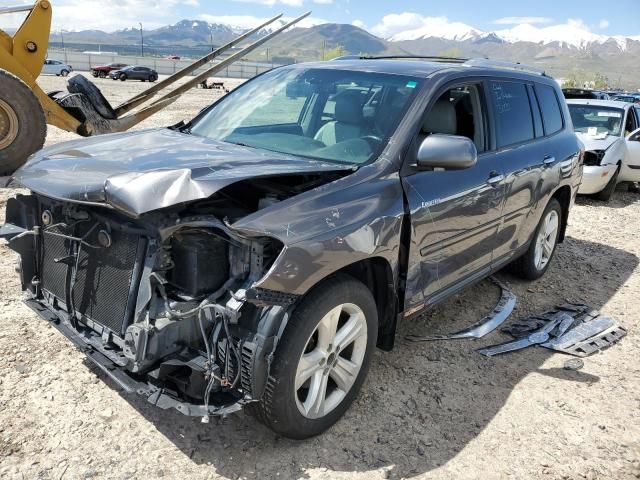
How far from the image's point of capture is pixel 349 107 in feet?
11.9

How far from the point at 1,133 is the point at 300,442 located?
7.43 metres

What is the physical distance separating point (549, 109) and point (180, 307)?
160 inches

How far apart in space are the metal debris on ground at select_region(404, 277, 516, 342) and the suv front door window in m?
0.51

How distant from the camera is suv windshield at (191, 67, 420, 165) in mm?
3365

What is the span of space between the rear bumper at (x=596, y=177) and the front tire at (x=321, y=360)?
7.58 m

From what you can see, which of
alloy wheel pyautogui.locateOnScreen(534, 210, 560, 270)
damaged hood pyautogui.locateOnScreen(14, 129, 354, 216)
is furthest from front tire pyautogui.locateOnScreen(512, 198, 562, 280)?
damaged hood pyautogui.locateOnScreen(14, 129, 354, 216)

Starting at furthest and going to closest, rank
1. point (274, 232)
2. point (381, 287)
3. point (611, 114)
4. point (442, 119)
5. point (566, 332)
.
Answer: point (611, 114), point (566, 332), point (442, 119), point (381, 287), point (274, 232)

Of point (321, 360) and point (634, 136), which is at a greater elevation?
point (634, 136)

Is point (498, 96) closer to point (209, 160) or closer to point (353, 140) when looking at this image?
point (353, 140)

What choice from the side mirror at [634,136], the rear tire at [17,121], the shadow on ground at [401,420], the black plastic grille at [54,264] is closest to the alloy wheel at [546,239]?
the shadow on ground at [401,420]

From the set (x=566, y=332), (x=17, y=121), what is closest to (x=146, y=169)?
(x=566, y=332)

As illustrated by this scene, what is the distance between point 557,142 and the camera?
5125 mm

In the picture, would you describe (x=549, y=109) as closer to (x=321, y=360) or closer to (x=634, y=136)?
(x=321, y=360)

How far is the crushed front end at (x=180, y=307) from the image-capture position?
2494 mm
